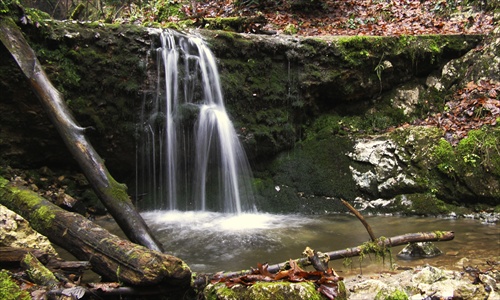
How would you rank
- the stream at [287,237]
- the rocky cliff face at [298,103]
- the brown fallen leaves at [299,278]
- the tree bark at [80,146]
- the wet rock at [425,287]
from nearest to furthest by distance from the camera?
the brown fallen leaves at [299,278]
the wet rock at [425,287]
the tree bark at [80,146]
the stream at [287,237]
the rocky cliff face at [298,103]

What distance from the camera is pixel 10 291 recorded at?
2162 mm

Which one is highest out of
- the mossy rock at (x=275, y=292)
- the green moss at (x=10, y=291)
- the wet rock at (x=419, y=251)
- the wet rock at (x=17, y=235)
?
the wet rock at (x=17, y=235)

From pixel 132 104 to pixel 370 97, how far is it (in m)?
4.91

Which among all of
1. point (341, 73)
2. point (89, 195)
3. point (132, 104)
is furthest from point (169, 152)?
point (341, 73)

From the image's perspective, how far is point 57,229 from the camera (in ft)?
10.4

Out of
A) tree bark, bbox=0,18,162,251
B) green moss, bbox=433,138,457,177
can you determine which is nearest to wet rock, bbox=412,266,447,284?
tree bark, bbox=0,18,162,251

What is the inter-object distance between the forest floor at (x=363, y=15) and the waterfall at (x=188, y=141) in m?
2.76

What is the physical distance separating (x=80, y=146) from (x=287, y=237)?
9.46 ft

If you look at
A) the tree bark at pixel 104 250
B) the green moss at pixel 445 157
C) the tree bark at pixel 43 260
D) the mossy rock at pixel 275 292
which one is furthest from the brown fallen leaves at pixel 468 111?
the tree bark at pixel 43 260

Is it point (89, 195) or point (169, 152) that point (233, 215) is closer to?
point (169, 152)

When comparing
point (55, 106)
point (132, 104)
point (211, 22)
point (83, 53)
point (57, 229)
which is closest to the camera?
point (57, 229)

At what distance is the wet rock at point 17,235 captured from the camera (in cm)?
273

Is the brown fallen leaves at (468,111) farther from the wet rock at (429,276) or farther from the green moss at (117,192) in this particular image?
the green moss at (117,192)

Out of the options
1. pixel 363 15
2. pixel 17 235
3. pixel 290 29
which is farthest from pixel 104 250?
pixel 363 15
